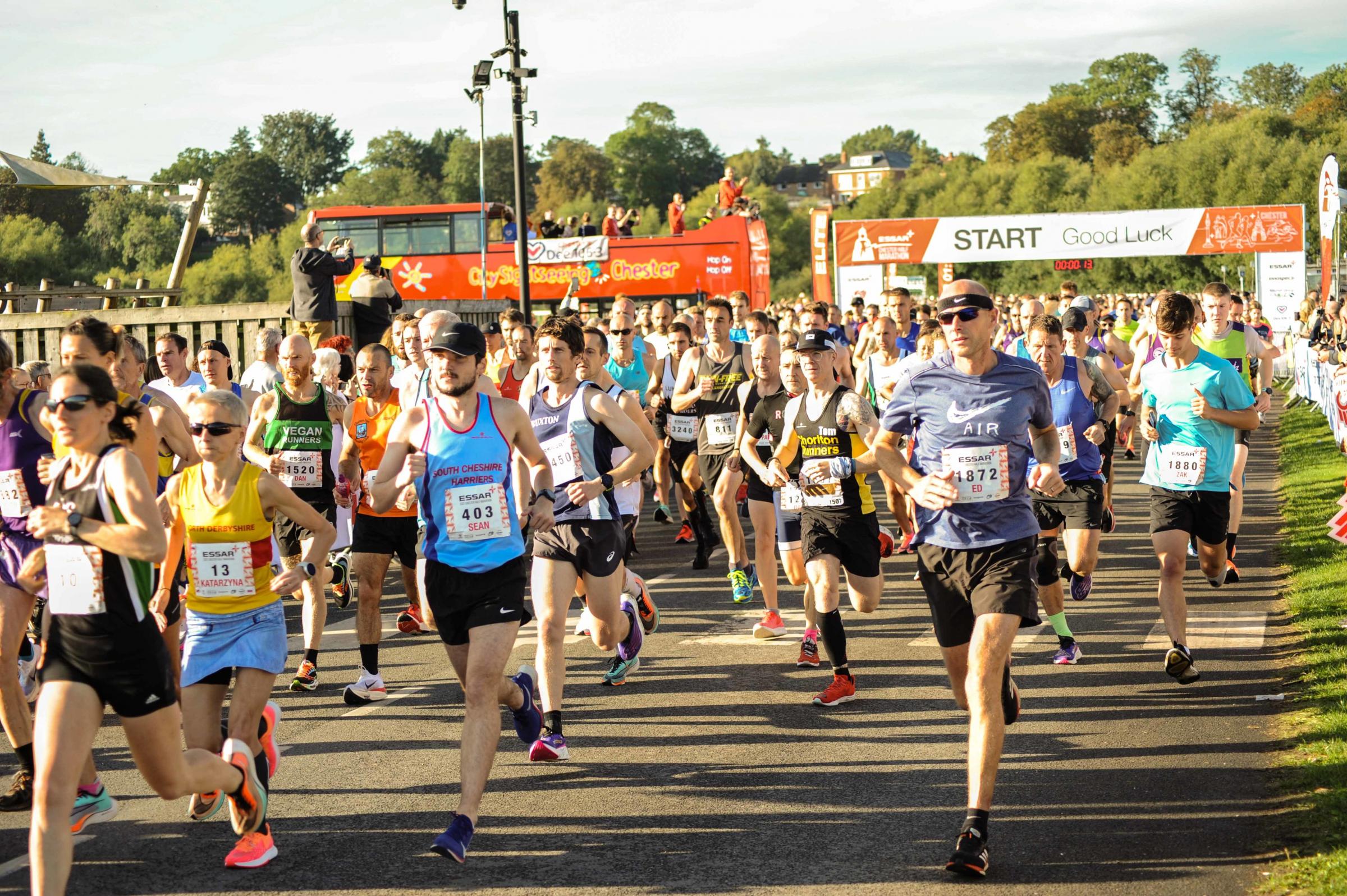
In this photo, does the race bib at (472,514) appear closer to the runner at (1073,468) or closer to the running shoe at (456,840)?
the running shoe at (456,840)

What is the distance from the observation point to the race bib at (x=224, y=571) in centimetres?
544

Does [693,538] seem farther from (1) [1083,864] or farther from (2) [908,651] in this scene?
(1) [1083,864]

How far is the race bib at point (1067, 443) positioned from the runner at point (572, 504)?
3.10 metres

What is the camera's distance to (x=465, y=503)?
550 cm

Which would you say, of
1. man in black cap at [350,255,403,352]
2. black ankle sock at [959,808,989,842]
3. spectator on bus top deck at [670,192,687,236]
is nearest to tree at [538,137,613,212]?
spectator on bus top deck at [670,192,687,236]

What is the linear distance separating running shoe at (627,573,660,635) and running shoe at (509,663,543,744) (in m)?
2.11

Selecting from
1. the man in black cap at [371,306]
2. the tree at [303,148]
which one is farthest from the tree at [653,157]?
the man in black cap at [371,306]

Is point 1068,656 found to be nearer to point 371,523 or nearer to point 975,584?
point 975,584

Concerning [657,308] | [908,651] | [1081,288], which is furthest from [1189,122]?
[908,651]

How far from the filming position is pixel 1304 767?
237 inches

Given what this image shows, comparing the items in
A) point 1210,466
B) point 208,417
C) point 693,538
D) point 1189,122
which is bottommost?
point 693,538

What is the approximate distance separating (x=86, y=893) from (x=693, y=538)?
31.1 ft

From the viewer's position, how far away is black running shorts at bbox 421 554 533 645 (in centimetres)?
544

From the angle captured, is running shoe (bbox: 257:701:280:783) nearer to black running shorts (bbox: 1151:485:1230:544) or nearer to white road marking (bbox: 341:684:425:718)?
white road marking (bbox: 341:684:425:718)
